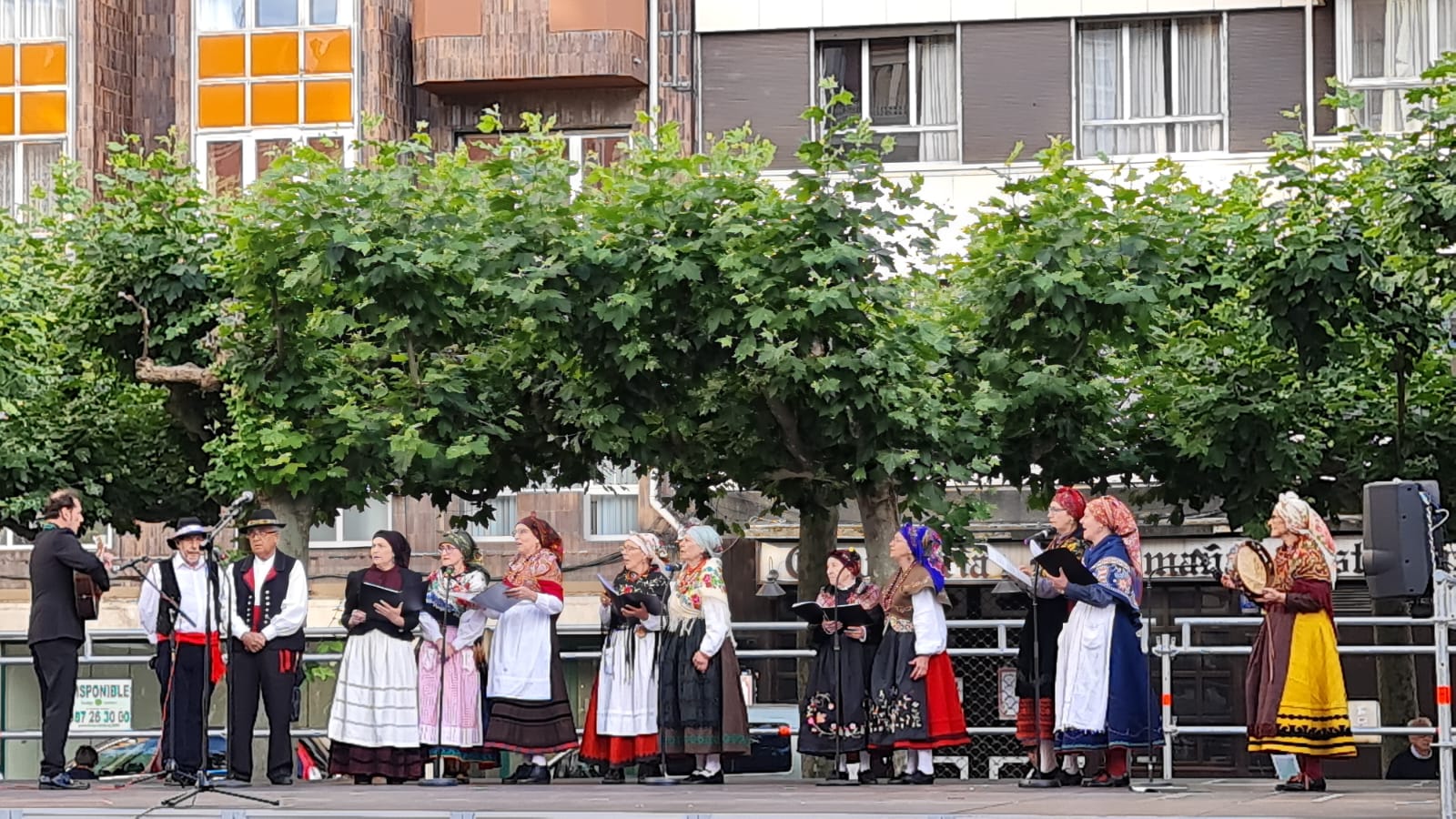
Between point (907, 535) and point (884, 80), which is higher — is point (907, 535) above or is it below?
below

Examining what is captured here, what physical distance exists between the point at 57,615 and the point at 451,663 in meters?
2.63

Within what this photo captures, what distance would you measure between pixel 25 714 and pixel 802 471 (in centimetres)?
731

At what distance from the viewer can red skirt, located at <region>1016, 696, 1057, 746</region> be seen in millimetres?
14711

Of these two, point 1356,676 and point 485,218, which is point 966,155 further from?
point 485,218

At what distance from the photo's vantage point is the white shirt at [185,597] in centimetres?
1512

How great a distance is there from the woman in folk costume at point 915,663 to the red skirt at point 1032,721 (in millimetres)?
420

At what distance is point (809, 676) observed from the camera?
15891mm

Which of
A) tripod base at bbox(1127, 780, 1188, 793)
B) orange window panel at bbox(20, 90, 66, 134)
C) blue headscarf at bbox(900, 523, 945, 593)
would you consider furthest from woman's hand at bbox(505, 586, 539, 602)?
orange window panel at bbox(20, 90, 66, 134)

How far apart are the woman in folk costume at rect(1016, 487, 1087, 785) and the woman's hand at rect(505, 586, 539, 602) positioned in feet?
10.5

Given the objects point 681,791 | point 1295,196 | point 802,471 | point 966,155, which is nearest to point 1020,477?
point 802,471

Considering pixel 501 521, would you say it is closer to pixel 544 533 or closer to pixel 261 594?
pixel 544 533

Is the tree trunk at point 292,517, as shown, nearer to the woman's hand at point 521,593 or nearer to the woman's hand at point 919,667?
the woman's hand at point 521,593

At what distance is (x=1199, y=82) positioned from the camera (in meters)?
28.2

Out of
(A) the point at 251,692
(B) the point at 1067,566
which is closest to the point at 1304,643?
(B) the point at 1067,566
